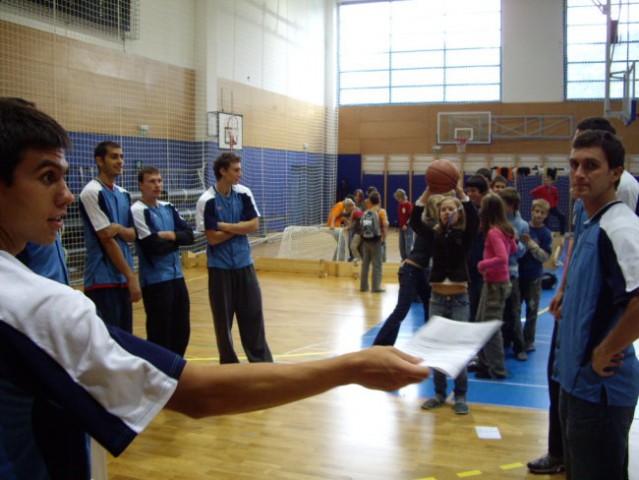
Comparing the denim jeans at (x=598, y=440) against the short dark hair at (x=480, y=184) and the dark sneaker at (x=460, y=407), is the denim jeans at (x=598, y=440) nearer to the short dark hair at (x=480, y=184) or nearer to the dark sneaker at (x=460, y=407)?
the dark sneaker at (x=460, y=407)

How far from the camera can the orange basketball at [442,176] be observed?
16.7 ft

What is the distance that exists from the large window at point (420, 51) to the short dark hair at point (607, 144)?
63.5 ft

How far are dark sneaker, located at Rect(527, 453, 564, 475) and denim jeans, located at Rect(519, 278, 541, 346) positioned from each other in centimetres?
290

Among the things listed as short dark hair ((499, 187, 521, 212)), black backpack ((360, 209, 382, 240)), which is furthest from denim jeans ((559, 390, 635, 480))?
black backpack ((360, 209, 382, 240))

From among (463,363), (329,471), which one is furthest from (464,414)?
(463,363)

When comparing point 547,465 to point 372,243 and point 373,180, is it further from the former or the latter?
point 373,180

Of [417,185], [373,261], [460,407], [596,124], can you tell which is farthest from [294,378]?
[417,185]

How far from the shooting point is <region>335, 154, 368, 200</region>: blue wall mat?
2245cm

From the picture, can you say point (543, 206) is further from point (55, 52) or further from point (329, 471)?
point (55, 52)

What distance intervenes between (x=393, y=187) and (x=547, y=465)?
18.5 meters

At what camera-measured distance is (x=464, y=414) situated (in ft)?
16.0

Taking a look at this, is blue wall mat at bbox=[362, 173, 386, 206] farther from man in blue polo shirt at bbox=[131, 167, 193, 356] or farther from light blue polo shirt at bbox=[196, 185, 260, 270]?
man in blue polo shirt at bbox=[131, 167, 193, 356]

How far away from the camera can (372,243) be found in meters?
10.2

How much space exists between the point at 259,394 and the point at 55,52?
36.0ft
